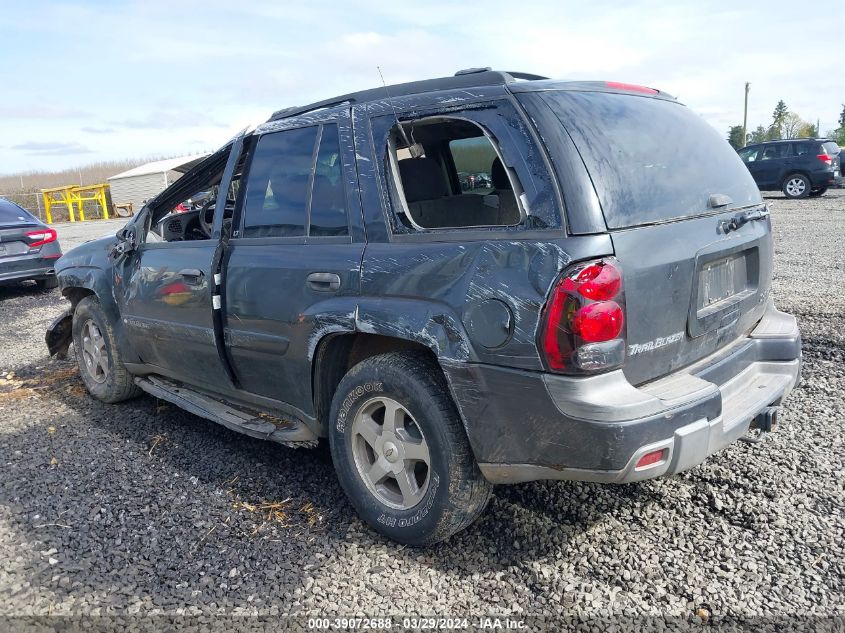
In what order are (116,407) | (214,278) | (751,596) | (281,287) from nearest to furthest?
(751,596) < (281,287) < (214,278) < (116,407)

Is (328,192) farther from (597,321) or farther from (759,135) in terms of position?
(759,135)

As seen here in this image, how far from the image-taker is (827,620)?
8.12 feet

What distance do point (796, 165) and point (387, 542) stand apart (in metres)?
21.4

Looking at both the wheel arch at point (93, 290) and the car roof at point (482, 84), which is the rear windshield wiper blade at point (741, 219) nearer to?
the car roof at point (482, 84)

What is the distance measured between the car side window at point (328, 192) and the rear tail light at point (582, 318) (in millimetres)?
1193

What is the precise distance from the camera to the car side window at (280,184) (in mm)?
3475

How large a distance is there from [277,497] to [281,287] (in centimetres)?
110

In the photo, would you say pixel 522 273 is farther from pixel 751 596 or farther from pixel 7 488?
pixel 7 488

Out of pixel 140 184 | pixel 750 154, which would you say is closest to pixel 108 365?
pixel 750 154

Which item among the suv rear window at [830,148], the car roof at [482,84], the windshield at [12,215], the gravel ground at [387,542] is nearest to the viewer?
the gravel ground at [387,542]

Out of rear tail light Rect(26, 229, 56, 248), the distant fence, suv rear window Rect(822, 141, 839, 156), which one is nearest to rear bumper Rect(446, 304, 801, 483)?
rear tail light Rect(26, 229, 56, 248)

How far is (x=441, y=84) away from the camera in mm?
3016

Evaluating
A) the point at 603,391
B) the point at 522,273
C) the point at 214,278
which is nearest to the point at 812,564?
the point at 603,391

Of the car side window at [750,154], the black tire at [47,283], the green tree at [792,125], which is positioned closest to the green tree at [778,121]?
the green tree at [792,125]
